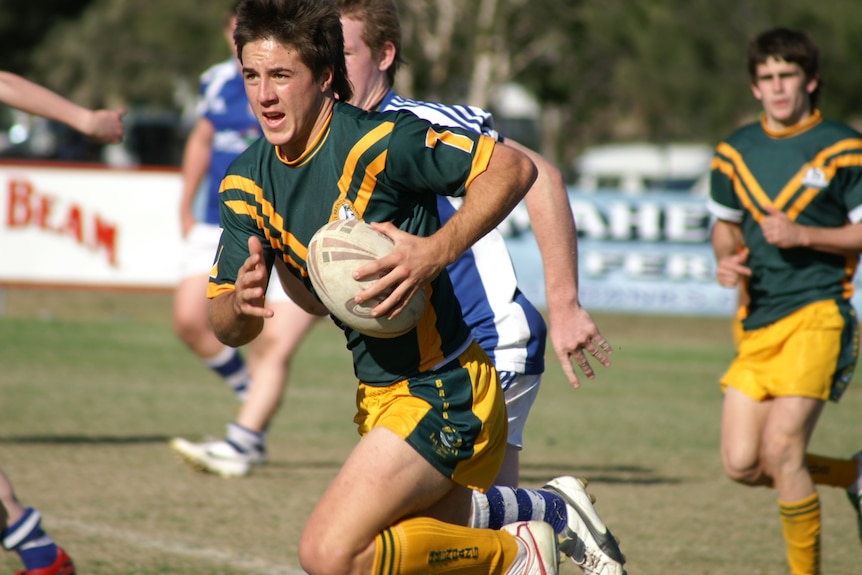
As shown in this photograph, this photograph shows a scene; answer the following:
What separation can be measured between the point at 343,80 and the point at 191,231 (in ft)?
12.7

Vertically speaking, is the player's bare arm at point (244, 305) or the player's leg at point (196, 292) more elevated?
the player's bare arm at point (244, 305)

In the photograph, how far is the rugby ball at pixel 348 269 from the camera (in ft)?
10.6

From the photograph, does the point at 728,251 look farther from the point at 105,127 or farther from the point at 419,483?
the point at 105,127

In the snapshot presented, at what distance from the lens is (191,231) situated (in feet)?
23.9

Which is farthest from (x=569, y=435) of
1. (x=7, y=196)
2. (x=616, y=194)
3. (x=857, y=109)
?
(x=857, y=109)

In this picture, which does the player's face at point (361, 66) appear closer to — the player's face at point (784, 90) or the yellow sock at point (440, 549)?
the yellow sock at point (440, 549)

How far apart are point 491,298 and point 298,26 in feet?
4.25

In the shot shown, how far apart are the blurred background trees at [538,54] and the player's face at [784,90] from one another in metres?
Result: 19.4

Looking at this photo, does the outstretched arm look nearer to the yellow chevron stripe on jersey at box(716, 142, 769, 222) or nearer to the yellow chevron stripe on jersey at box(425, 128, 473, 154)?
the yellow chevron stripe on jersey at box(425, 128, 473, 154)

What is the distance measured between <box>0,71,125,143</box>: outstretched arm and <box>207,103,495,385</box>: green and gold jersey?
4.32 ft

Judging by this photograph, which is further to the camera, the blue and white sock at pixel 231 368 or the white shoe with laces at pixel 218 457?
the blue and white sock at pixel 231 368

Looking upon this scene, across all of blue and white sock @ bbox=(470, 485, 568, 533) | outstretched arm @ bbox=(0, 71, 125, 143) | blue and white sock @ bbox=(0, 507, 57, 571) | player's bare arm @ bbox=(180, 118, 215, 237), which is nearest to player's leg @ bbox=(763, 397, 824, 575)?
blue and white sock @ bbox=(470, 485, 568, 533)

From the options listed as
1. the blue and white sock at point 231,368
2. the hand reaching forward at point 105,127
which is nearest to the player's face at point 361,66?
the hand reaching forward at point 105,127

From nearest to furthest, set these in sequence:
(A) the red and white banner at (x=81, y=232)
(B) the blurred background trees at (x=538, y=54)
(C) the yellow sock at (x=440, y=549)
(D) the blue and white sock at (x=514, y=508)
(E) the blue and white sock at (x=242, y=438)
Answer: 1. (C) the yellow sock at (x=440, y=549)
2. (D) the blue and white sock at (x=514, y=508)
3. (E) the blue and white sock at (x=242, y=438)
4. (A) the red and white banner at (x=81, y=232)
5. (B) the blurred background trees at (x=538, y=54)
